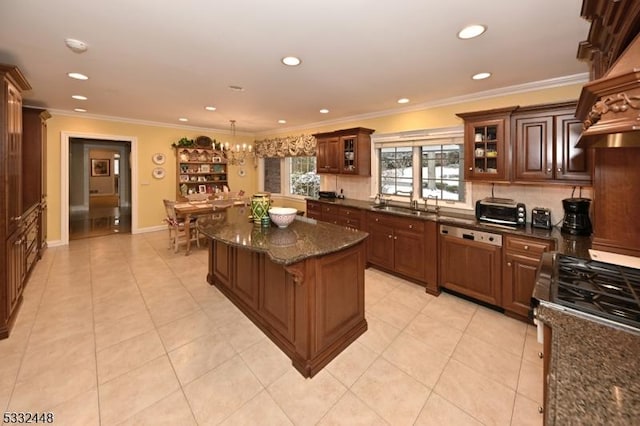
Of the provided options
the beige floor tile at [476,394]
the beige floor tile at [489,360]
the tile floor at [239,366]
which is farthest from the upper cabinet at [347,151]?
the beige floor tile at [476,394]

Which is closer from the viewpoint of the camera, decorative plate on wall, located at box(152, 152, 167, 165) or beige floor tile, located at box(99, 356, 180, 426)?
beige floor tile, located at box(99, 356, 180, 426)

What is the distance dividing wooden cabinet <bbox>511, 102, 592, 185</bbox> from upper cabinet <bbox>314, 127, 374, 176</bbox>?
2196 mm

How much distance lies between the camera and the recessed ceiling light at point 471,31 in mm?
1950

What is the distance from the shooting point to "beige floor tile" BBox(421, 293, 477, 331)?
272cm

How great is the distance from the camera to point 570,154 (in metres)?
2.62

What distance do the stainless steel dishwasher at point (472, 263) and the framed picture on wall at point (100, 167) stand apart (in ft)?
38.3

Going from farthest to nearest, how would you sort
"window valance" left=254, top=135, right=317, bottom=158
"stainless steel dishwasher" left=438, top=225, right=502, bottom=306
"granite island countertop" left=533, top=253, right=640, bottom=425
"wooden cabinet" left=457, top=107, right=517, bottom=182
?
"window valance" left=254, top=135, right=317, bottom=158, "wooden cabinet" left=457, top=107, right=517, bottom=182, "stainless steel dishwasher" left=438, top=225, right=502, bottom=306, "granite island countertop" left=533, top=253, right=640, bottom=425

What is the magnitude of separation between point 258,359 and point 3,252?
8.26 feet

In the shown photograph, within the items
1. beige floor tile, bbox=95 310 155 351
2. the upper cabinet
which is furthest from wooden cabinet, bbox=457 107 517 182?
beige floor tile, bbox=95 310 155 351

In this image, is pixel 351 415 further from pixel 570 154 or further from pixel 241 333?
pixel 570 154

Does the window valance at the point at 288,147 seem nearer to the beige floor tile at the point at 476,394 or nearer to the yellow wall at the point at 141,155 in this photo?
the yellow wall at the point at 141,155

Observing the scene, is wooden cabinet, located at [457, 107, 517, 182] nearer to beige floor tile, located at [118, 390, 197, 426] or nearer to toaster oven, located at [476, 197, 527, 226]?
toaster oven, located at [476, 197, 527, 226]

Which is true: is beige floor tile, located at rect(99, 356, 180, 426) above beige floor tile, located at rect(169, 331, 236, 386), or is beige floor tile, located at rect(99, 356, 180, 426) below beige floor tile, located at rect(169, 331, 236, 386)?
below

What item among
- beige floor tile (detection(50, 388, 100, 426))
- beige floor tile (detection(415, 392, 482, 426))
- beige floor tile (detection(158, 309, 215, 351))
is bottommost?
beige floor tile (detection(415, 392, 482, 426))
